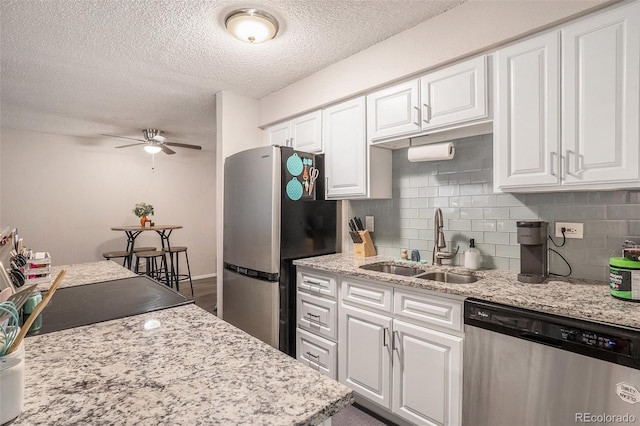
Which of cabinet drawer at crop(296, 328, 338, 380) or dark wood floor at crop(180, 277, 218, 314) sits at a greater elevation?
cabinet drawer at crop(296, 328, 338, 380)

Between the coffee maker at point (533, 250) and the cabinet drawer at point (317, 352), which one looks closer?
the coffee maker at point (533, 250)

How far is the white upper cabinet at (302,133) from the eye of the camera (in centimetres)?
278

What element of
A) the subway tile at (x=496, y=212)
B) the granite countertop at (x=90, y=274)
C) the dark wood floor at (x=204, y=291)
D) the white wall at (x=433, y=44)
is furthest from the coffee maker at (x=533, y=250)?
the dark wood floor at (x=204, y=291)

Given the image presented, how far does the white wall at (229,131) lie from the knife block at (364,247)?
1.35 metres

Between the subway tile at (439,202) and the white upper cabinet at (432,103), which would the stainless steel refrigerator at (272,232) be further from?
the subway tile at (439,202)

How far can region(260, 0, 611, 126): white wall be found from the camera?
5.27 ft

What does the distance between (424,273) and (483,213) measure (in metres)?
0.56

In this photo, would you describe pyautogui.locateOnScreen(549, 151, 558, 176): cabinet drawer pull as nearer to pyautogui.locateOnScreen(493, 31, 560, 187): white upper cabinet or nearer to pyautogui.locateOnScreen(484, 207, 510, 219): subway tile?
pyautogui.locateOnScreen(493, 31, 560, 187): white upper cabinet

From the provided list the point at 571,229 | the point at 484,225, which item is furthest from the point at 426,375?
the point at 571,229

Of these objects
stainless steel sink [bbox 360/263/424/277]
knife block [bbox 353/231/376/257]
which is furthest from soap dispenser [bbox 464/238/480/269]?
knife block [bbox 353/231/376/257]

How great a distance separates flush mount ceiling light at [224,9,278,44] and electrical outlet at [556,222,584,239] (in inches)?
81.9

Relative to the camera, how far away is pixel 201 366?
0.76 metres

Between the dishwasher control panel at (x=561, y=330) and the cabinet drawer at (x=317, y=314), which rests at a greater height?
the dishwasher control panel at (x=561, y=330)

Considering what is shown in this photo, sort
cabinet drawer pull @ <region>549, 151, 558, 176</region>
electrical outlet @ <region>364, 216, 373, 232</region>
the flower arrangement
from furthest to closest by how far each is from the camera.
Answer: the flower arrangement → electrical outlet @ <region>364, 216, 373, 232</region> → cabinet drawer pull @ <region>549, 151, 558, 176</region>
